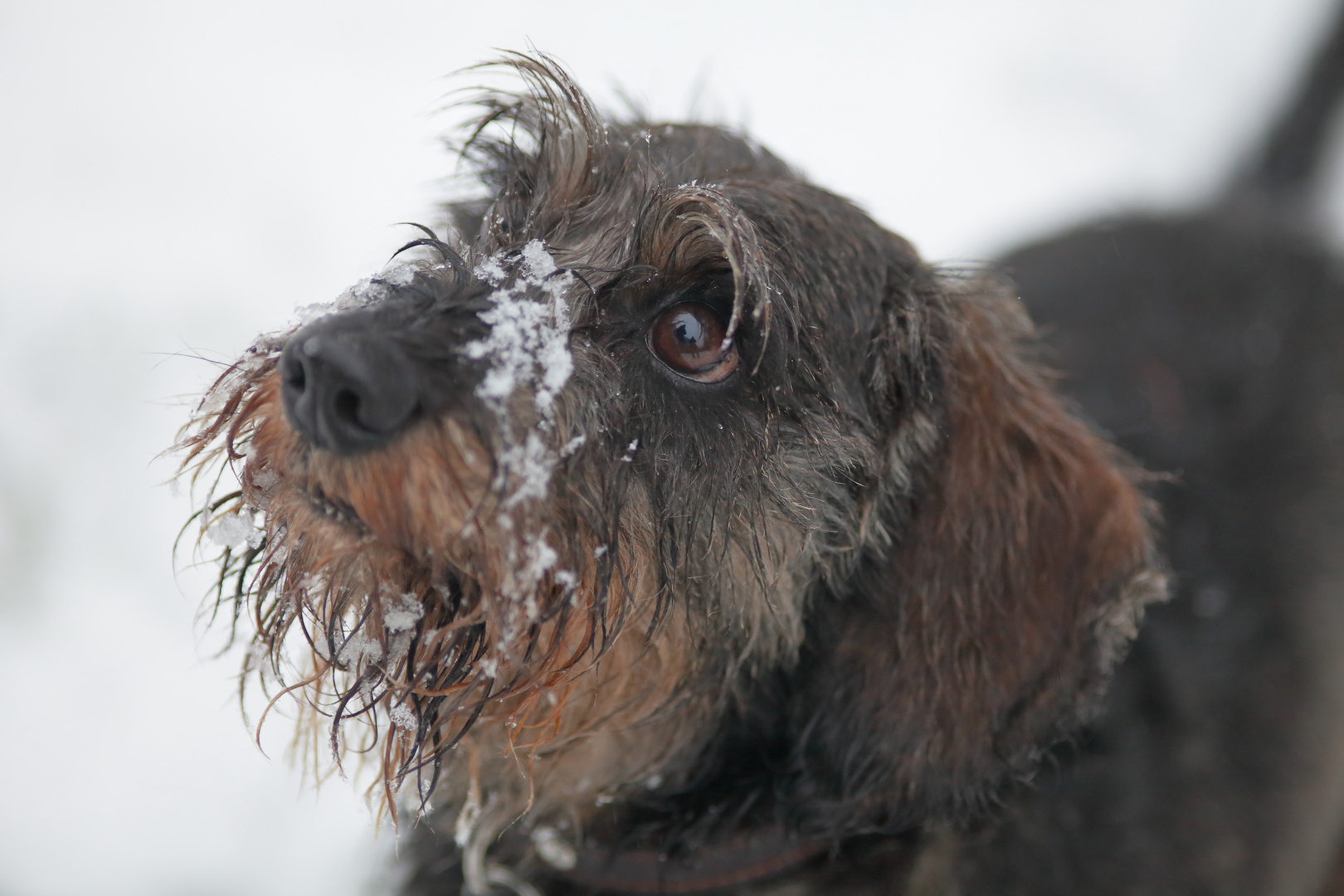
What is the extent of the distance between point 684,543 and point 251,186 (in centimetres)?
345

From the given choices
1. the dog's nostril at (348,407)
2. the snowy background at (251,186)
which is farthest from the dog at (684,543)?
the snowy background at (251,186)

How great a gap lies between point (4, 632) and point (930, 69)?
5190 mm

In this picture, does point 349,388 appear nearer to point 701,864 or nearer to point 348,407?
point 348,407

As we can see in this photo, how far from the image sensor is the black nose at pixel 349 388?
1371 mm

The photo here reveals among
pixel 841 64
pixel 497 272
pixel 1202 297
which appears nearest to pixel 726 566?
pixel 497 272

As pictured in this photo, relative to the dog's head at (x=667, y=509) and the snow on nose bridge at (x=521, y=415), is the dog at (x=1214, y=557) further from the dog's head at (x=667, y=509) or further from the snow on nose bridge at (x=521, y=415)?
the snow on nose bridge at (x=521, y=415)

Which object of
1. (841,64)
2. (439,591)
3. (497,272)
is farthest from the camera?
(841,64)

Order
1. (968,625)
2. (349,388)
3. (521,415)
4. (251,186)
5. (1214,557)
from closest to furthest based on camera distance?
(349,388), (521,415), (968,625), (1214,557), (251,186)

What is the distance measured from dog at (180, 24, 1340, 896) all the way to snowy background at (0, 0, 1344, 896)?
647mm

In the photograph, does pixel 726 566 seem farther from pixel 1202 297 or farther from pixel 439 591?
pixel 1202 297

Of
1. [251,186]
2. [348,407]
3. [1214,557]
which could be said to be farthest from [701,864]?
[251,186]

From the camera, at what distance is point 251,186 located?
4.28m

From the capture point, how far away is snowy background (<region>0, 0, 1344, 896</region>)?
3.15 metres

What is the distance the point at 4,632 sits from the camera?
3.23 m
